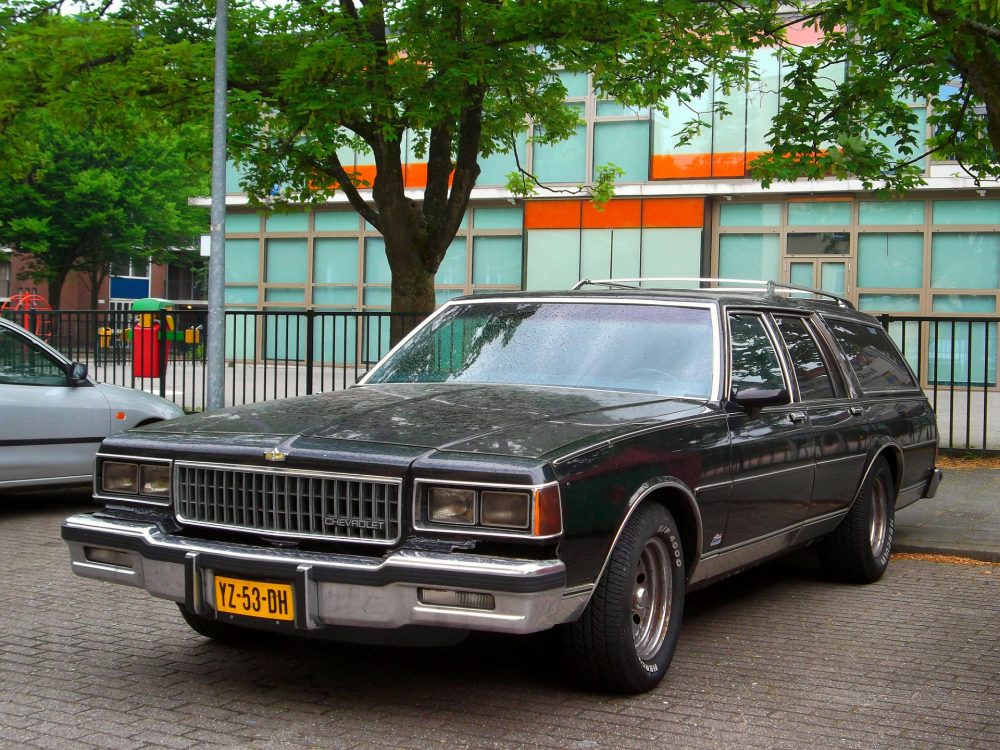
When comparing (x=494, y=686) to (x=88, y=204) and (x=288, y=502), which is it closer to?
(x=288, y=502)

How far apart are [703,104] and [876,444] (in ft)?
69.5

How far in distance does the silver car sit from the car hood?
4456 millimetres

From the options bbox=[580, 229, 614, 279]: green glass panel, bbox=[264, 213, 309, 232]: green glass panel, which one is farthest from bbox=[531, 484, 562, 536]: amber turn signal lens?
bbox=[264, 213, 309, 232]: green glass panel

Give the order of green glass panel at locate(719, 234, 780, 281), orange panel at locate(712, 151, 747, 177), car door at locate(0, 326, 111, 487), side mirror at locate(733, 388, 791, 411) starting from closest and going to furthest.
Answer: side mirror at locate(733, 388, 791, 411) → car door at locate(0, 326, 111, 487) → orange panel at locate(712, 151, 747, 177) → green glass panel at locate(719, 234, 780, 281)

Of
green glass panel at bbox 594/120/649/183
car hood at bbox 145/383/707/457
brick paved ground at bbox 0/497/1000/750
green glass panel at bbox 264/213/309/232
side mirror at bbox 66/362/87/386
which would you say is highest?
green glass panel at bbox 594/120/649/183

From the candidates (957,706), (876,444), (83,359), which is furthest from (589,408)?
(83,359)

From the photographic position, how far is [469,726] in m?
4.30

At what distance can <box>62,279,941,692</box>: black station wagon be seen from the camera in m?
4.12

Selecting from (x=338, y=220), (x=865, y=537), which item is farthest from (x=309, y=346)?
(x=338, y=220)

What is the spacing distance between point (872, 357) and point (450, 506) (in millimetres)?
4348

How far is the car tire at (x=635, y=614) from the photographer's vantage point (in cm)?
441

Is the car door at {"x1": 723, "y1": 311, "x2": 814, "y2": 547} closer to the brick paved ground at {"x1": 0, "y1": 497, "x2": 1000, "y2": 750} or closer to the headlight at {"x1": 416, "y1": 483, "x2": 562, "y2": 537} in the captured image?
the brick paved ground at {"x1": 0, "y1": 497, "x2": 1000, "y2": 750}

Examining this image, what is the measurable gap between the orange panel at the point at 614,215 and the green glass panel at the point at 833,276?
4335mm

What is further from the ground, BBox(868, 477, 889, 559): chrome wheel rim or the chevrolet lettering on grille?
the chevrolet lettering on grille
